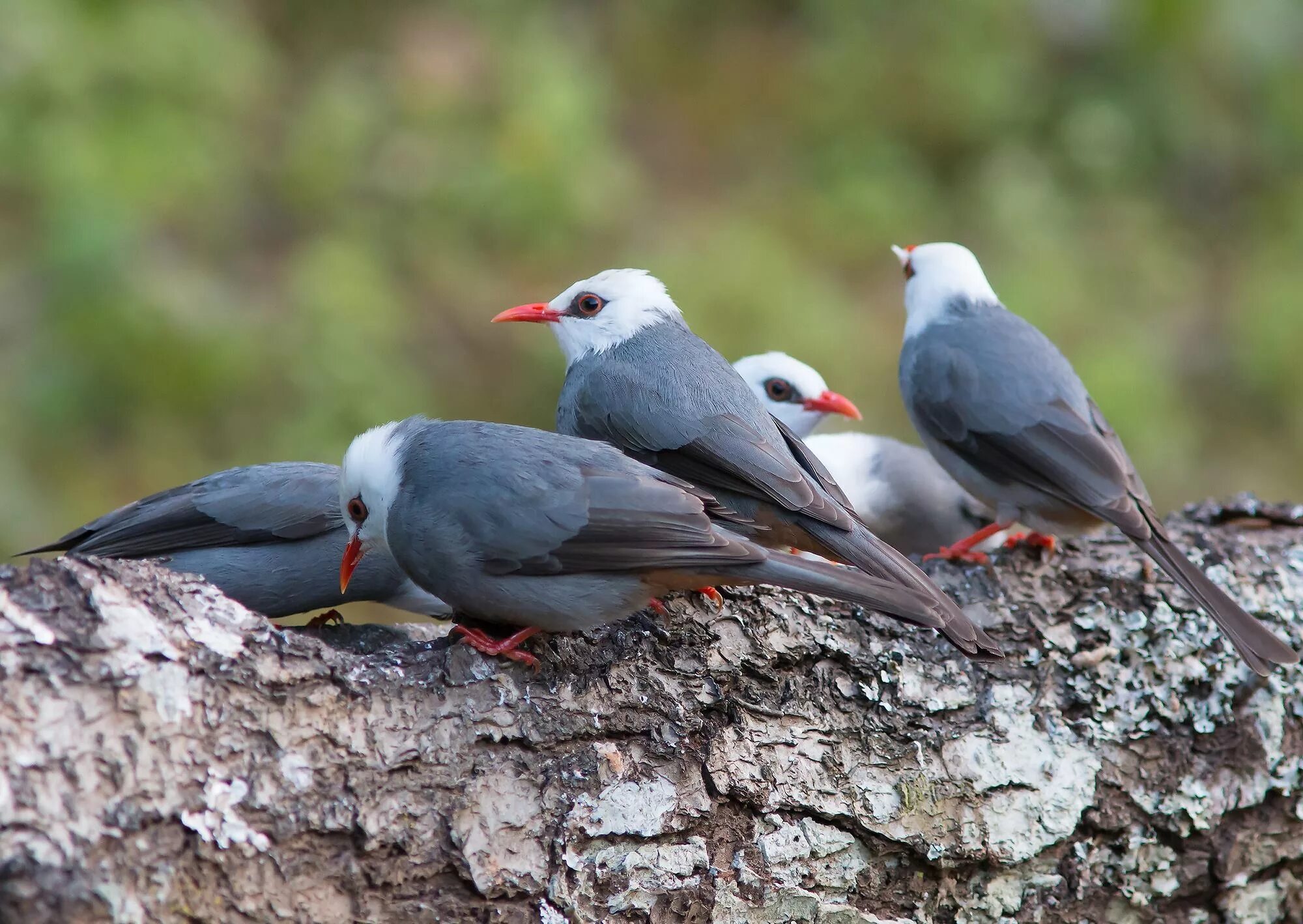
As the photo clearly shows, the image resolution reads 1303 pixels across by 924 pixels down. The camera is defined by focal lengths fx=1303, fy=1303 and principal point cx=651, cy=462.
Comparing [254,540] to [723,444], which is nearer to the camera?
[723,444]

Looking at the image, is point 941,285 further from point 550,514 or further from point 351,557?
point 351,557

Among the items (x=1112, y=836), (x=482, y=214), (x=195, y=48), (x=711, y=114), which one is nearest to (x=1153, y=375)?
(x=711, y=114)

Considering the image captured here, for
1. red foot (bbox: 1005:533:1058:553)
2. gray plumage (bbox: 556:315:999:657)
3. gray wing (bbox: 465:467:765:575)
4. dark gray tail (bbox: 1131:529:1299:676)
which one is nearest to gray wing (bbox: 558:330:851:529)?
gray plumage (bbox: 556:315:999:657)

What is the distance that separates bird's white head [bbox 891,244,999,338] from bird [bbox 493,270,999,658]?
50.5 inches

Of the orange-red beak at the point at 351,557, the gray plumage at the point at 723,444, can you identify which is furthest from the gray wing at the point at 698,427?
the orange-red beak at the point at 351,557

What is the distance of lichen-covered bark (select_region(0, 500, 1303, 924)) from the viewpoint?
252 cm

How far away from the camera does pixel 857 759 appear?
10.5 ft

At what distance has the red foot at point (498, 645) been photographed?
304cm

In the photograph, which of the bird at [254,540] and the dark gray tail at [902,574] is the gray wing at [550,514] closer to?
the dark gray tail at [902,574]

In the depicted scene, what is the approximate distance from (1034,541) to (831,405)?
1036 mm

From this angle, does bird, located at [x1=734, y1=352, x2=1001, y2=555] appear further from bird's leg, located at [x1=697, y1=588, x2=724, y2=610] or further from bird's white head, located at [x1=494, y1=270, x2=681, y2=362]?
bird's leg, located at [x1=697, y1=588, x2=724, y2=610]

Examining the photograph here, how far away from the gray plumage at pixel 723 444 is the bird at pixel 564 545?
209 mm

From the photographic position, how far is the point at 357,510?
138 inches

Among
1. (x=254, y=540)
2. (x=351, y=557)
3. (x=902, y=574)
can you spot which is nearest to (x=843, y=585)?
(x=902, y=574)
